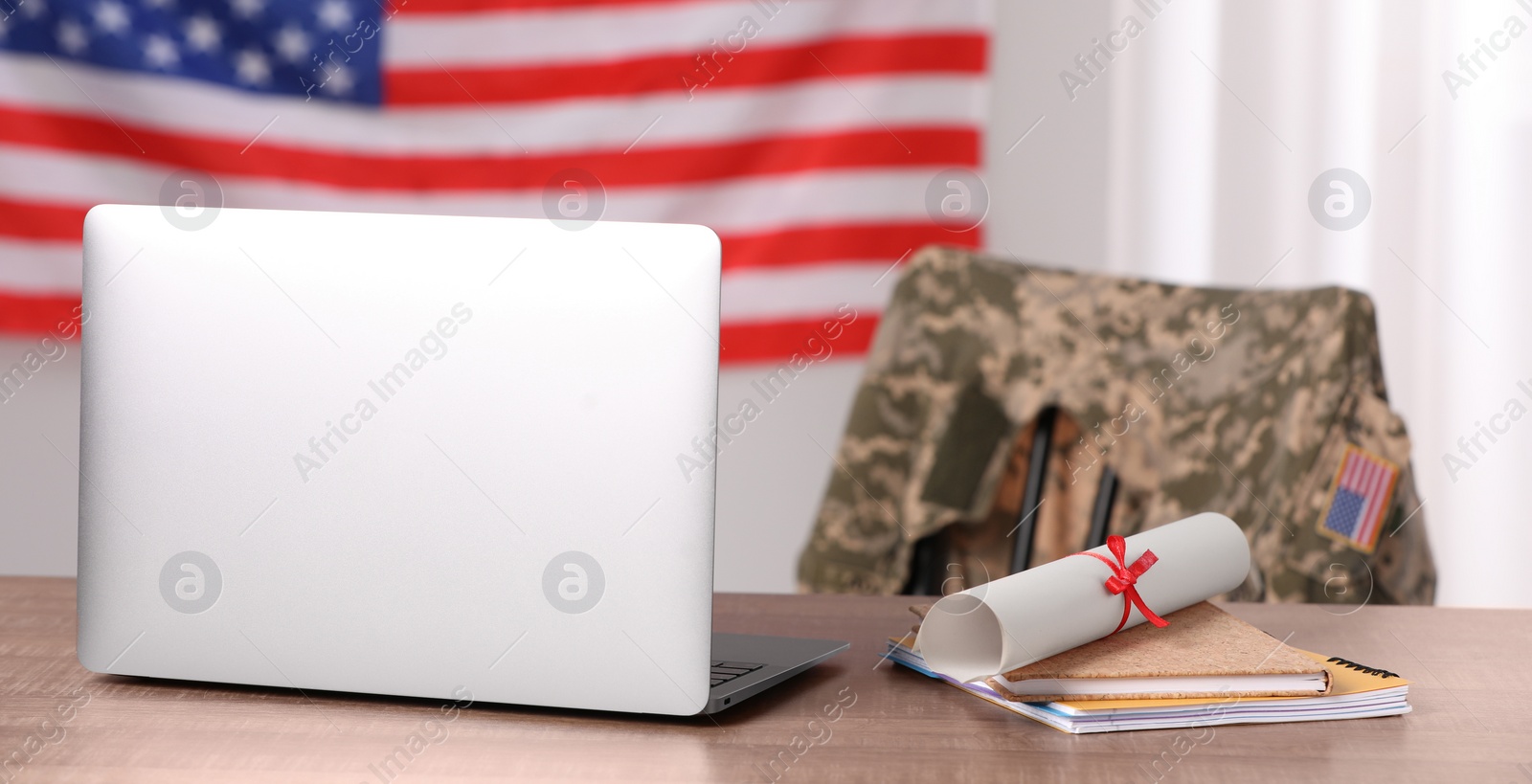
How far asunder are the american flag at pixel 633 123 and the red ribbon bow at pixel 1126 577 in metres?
1.63

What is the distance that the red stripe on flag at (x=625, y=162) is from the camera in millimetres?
2201

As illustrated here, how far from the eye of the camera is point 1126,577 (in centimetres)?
70

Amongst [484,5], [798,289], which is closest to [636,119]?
[484,5]

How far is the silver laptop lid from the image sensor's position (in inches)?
25.1

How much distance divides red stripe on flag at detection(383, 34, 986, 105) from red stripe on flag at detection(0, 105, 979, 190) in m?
0.11

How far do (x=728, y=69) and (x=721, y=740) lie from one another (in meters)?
1.83

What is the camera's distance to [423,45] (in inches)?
88.1

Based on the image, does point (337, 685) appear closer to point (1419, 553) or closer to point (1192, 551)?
point (1192, 551)

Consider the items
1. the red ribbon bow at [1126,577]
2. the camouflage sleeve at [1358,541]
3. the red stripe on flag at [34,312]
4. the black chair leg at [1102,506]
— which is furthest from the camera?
the red stripe on flag at [34,312]

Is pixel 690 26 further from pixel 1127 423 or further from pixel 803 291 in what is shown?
pixel 1127 423

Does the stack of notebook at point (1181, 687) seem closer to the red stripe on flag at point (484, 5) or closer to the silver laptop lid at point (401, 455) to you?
the silver laptop lid at point (401, 455)

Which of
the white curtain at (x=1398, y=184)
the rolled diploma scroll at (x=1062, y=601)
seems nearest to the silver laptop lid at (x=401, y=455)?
the rolled diploma scroll at (x=1062, y=601)

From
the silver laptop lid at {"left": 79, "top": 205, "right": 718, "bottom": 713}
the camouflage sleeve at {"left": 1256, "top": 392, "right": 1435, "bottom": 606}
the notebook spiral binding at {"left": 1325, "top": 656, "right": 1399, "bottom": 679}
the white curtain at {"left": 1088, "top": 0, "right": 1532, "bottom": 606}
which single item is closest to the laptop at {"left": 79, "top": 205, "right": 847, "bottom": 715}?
the silver laptop lid at {"left": 79, "top": 205, "right": 718, "bottom": 713}

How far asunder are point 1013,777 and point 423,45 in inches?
78.6
